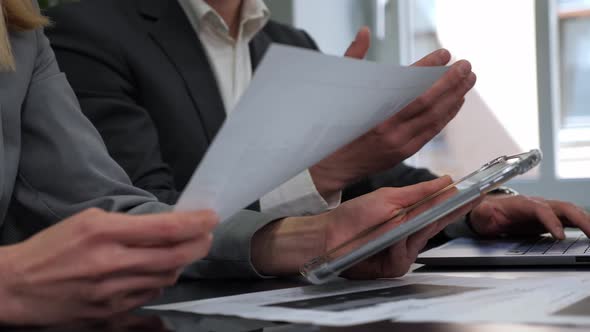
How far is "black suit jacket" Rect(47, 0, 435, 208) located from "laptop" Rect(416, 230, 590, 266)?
46cm

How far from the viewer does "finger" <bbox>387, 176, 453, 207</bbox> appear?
660 millimetres

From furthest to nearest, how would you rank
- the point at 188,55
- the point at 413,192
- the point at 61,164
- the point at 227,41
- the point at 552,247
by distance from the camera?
the point at 227,41
the point at 188,55
the point at 552,247
the point at 61,164
the point at 413,192

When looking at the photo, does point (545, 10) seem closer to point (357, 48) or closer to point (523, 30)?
point (523, 30)

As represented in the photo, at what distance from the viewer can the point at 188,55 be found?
1.28 metres

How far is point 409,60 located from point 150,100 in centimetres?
177

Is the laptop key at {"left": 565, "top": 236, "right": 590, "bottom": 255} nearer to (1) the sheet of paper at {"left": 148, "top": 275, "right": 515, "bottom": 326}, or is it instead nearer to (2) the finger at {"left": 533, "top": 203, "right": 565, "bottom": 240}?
(2) the finger at {"left": 533, "top": 203, "right": 565, "bottom": 240}

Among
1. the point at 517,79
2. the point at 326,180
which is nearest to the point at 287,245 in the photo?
the point at 326,180

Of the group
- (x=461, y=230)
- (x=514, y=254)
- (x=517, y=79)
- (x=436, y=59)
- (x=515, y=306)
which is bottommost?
(x=517, y=79)

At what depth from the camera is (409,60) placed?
285cm

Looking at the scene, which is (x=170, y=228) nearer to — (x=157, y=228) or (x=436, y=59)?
(x=157, y=228)

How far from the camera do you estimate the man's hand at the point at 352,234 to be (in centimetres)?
66

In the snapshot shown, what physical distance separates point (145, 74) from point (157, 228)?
0.81m

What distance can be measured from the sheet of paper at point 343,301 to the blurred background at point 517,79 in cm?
193

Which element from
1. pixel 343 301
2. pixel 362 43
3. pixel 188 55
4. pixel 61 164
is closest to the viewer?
pixel 343 301
